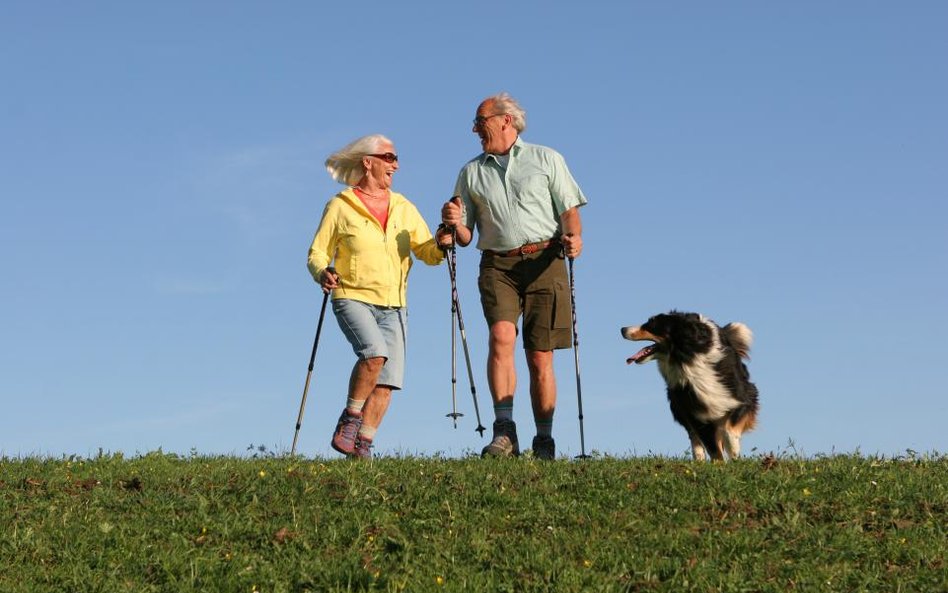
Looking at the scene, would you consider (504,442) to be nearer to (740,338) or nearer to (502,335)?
(502,335)

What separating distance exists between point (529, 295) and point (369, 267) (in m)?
1.65

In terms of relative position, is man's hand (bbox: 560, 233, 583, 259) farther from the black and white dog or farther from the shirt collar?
the black and white dog

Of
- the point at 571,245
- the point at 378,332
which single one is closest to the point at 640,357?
the point at 571,245

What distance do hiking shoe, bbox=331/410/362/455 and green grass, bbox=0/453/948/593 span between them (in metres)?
0.84

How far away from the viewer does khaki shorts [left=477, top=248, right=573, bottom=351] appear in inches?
461

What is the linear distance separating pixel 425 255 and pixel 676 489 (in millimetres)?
4101

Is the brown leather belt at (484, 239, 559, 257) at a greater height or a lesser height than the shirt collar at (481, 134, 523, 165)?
lesser

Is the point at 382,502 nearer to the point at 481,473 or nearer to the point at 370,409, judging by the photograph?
the point at 481,473

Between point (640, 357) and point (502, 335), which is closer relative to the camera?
point (502, 335)

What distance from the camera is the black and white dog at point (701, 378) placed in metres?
12.4

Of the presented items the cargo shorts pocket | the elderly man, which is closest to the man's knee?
the elderly man

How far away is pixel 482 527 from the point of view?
28.4 feet

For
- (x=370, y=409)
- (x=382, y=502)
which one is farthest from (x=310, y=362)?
(x=382, y=502)

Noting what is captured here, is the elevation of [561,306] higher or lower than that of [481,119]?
lower
